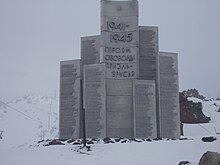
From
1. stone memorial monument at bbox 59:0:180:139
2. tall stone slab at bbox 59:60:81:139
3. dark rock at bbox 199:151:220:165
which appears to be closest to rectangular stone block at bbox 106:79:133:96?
stone memorial monument at bbox 59:0:180:139

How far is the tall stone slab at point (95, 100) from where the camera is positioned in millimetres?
20156

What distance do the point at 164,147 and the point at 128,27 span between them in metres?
9.17

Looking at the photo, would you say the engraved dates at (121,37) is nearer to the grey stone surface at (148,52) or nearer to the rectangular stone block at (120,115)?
the grey stone surface at (148,52)

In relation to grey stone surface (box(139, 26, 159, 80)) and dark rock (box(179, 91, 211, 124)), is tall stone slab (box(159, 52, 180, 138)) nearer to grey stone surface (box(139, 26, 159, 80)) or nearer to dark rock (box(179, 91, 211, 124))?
grey stone surface (box(139, 26, 159, 80))

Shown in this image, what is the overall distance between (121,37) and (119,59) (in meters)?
1.36

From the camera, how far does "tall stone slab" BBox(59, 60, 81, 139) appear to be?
21855 millimetres

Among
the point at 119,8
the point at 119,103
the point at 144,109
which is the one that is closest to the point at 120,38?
the point at 119,8

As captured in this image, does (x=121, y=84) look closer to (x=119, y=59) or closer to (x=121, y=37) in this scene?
(x=119, y=59)

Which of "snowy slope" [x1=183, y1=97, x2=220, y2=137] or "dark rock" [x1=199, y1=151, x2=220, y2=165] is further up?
"dark rock" [x1=199, y1=151, x2=220, y2=165]

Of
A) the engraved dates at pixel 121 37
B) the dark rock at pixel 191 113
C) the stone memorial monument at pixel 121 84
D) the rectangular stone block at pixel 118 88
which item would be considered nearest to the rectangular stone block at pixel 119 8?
the stone memorial monument at pixel 121 84

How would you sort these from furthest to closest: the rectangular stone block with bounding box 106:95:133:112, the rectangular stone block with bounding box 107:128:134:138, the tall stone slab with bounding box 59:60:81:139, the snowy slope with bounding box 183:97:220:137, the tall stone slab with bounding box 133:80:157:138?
the snowy slope with bounding box 183:97:220:137 < the tall stone slab with bounding box 59:60:81:139 < the rectangular stone block with bounding box 106:95:133:112 < the rectangular stone block with bounding box 107:128:134:138 < the tall stone slab with bounding box 133:80:157:138

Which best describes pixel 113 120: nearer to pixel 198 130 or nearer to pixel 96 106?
pixel 96 106

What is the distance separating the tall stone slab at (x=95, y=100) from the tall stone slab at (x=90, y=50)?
1938 mm

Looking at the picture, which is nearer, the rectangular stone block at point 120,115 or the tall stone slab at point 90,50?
the rectangular stone block at point 120,115
